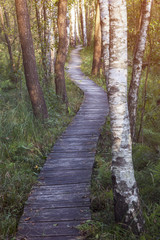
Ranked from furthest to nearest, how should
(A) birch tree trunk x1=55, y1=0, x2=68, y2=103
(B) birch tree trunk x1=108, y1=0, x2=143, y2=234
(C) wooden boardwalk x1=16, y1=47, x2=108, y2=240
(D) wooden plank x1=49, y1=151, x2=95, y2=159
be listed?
(A) birch tree trunk x1=55, y1=0, x2=68, y2=103 < (D) wooden plank x1=49, y1=151, x2=95, y2=159 < (C) wooden boardwalk x1=16, y1=47, x2=108, y2=240 < (B) birch tree trunk x1=108, y1=0, x2=143, y2=234

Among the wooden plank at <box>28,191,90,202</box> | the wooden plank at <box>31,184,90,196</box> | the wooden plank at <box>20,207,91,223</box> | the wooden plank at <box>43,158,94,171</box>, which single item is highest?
the wooden plank at <box>20,207,91,223</box>

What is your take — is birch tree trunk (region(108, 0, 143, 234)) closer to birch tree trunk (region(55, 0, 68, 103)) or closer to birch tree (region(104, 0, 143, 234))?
birch tree (region(104, 0, 143, 234))

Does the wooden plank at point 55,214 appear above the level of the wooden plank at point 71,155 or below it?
above

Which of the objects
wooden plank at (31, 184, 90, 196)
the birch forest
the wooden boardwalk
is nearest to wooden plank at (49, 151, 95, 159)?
the wooden boardwalk

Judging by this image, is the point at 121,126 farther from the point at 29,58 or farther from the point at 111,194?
the point at 29,58

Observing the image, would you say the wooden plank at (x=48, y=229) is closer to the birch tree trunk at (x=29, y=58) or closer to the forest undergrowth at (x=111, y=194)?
the forest undergrowth at (x=111, y=194)

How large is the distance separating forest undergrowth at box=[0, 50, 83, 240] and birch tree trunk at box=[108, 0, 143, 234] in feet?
5.29

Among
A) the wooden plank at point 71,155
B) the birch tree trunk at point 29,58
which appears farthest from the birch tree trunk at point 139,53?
the birch tree trunk at point 29,58

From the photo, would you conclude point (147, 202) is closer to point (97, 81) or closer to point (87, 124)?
point (87, 124)

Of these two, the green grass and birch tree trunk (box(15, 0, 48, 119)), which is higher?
birch tree trunk (box(15, 0, 48, 119))

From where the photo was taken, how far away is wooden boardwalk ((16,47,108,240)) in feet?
12.4

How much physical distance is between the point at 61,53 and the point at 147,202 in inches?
288

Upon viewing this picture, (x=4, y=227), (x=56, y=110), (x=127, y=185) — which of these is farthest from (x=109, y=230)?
(x=56, y=110)

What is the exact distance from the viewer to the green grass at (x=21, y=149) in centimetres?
450
